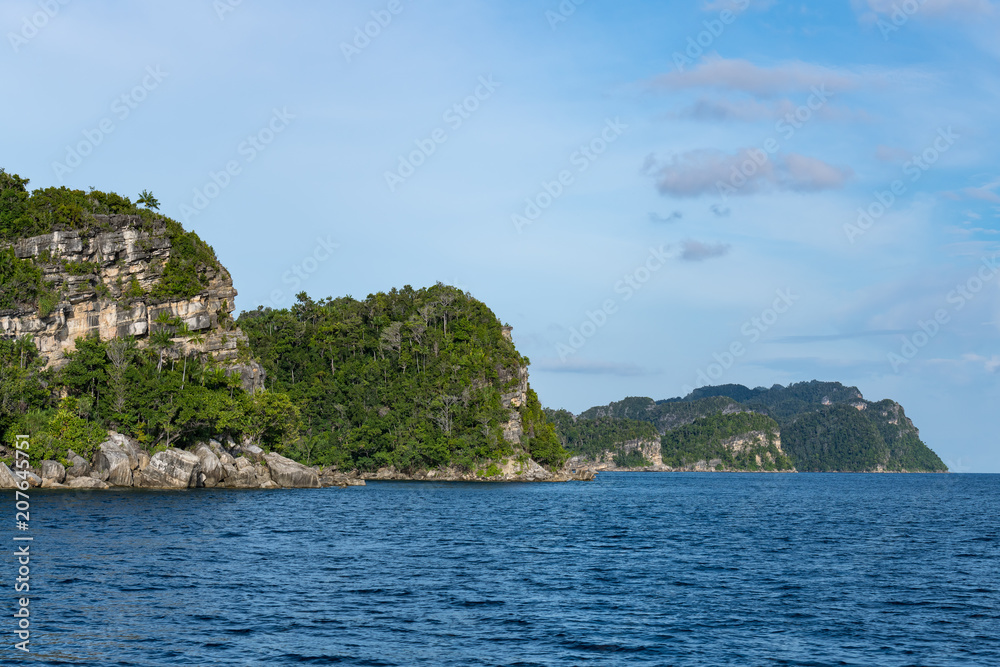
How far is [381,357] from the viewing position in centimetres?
17638

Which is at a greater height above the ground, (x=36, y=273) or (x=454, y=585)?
(x=36, y=273)

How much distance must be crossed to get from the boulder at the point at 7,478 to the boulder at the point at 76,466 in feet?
23.3

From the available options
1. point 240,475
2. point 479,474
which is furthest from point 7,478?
point 479,474

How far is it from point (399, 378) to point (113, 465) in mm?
81982

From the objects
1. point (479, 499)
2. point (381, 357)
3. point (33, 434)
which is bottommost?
point (479, 499)

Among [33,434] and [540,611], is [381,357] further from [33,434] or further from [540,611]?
[540,611]

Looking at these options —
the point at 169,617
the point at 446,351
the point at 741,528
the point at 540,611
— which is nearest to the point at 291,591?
the point at 169,617

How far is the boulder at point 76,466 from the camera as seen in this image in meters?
85.3

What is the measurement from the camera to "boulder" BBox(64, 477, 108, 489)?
84.3 m

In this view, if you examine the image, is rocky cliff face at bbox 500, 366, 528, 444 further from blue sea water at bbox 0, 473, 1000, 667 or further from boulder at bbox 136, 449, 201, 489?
blue sea water at bbox 0, 473, 1000, 667

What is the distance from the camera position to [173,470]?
300ft

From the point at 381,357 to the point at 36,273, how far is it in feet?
278

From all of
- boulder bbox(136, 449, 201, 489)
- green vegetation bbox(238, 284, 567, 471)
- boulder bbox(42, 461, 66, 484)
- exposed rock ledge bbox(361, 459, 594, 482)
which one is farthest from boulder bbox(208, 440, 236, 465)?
exposed rock ledge bbox(361, 459, 594, 482)

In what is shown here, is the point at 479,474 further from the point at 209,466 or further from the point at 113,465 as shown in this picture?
the point at 113,465
